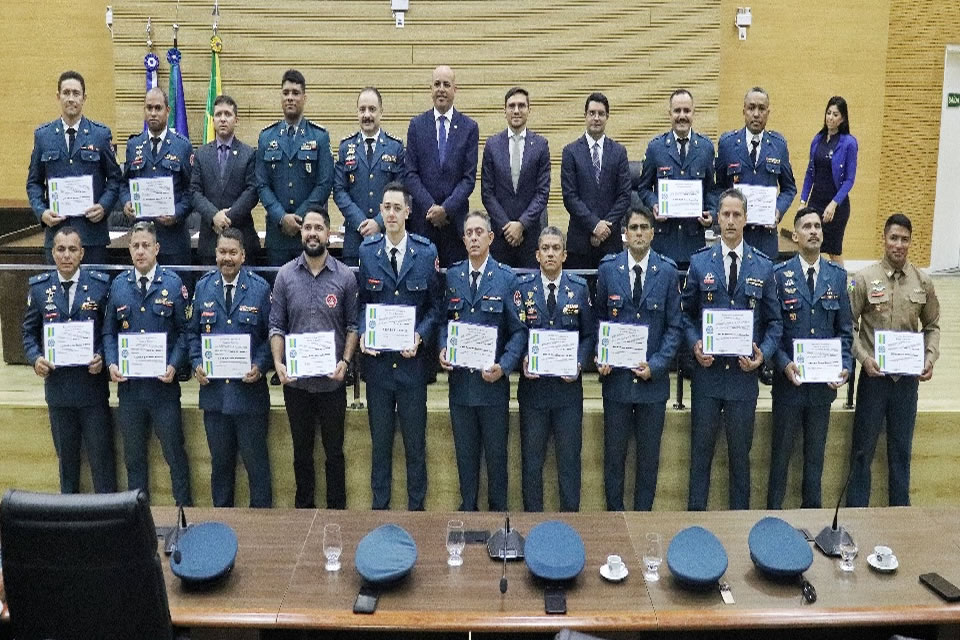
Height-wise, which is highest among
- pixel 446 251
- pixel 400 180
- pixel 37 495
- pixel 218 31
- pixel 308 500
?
pixel 218 31

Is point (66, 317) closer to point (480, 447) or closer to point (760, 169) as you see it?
point (480, 447)

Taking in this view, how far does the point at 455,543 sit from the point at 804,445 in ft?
8.99

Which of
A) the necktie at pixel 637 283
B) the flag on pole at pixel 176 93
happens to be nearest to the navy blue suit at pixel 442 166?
the necktie at pixel 637 283

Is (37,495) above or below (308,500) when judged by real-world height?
above

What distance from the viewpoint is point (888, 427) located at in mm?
5684

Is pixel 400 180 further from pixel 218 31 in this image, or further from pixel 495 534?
pixel 218 31

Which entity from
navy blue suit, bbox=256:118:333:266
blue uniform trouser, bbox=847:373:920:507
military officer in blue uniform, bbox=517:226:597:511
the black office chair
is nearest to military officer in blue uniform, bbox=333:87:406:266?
navy blue suit, bbox=256:118:333:266

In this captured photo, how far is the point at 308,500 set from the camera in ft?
18.5

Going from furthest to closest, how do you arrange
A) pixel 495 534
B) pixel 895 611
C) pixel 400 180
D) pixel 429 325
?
pixel 400 180, pixel 429 325, pixel 495 534, pixel 895 611

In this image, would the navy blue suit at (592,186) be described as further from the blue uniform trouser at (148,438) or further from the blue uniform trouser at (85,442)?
the blue uniform trouser at (85,442)

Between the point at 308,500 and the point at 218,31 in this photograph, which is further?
the point at 218,31

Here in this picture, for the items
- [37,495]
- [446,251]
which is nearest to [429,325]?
[446,251]

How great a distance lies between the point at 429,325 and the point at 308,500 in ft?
4.11

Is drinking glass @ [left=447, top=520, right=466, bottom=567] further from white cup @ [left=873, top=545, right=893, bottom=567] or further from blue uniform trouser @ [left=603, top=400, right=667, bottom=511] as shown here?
blue uniform trouser @ [left=603, top=400, right=667, bottom=511]
